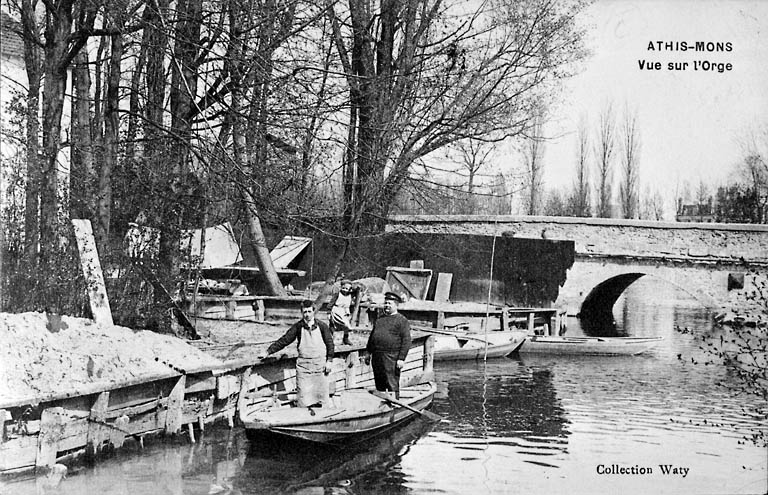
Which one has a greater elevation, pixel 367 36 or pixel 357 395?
pixel 367 36

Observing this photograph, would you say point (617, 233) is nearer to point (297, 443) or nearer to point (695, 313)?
point (695, 313)

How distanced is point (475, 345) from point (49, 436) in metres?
12.8

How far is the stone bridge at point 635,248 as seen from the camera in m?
28.0

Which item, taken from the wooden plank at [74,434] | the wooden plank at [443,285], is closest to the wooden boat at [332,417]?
the wooden plank at [74,434]

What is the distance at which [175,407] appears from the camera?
9.38 m

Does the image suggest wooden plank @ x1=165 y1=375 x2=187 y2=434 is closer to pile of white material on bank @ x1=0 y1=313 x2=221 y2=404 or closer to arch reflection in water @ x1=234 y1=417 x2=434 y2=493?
pile of white material on bank @ x1=0 y1=313 x2=221 y2=404

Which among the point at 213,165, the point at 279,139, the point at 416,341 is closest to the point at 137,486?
the point at 213,165

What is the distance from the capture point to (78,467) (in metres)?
7.99

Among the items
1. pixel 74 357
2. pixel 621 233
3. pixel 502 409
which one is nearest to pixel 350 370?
pixel 502 409

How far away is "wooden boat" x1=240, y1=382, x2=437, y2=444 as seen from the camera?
29.7 ft

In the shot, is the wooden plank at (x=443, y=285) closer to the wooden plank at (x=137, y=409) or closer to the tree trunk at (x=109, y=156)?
the tree trunk at (x=109, y=156)

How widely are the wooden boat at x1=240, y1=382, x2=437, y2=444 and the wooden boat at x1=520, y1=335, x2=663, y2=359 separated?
33.0ft

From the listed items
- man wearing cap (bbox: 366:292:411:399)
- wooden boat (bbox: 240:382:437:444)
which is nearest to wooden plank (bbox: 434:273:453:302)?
wooden boat (bbox: 240:382:437:444)

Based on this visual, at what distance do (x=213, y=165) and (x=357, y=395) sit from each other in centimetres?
355
